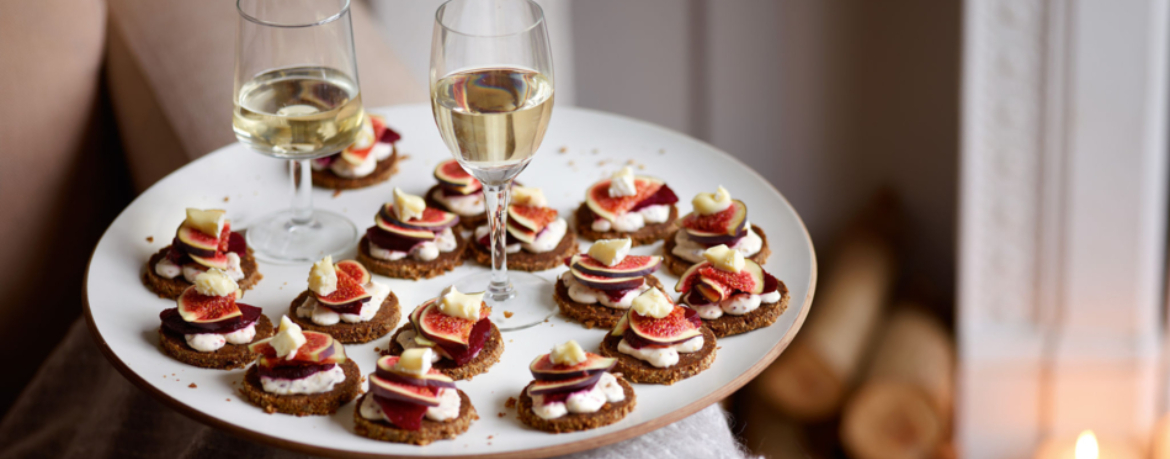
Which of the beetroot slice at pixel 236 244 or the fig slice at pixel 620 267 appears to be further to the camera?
the beetroot slice at pixel 236 244

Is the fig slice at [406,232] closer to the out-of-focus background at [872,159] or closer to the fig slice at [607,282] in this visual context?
the fig slice at [607,282]

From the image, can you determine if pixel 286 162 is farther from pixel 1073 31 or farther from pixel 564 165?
pixel 1073 31

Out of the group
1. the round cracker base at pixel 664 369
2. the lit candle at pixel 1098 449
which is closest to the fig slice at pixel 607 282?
the round cracker base at pixel 664 369

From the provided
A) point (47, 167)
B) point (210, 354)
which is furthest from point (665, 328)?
point (47, 167)

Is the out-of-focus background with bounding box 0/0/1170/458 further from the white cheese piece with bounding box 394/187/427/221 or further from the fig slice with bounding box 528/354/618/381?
the fig slice with bounding box 528/354/618/381

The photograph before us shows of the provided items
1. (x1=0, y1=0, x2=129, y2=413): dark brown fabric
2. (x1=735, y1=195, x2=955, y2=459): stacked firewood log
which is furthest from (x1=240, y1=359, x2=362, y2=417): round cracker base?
(x1=735, y1=195, x2=955, y2=459): stacked firewood log

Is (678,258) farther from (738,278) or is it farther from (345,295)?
(345,295)

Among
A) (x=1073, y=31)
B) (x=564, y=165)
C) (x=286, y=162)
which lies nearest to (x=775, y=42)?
(x=1073, y=31)
